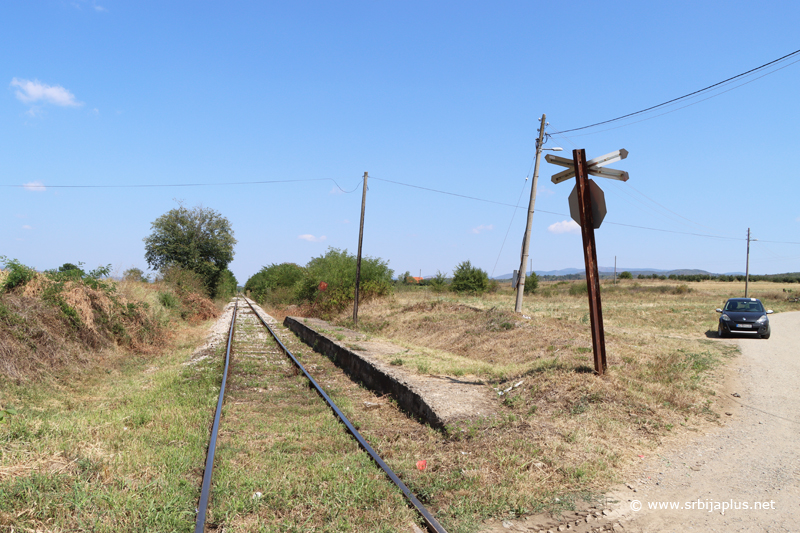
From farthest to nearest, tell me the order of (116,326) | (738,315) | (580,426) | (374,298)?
(374,298)
(738,315)
(116,326)
(580,426)

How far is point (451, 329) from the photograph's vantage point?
19844 mm

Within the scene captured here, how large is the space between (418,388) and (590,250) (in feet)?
11.9

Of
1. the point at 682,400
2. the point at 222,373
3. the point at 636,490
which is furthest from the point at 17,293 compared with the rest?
the point at 682,400

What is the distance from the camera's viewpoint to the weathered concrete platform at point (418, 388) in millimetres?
7359

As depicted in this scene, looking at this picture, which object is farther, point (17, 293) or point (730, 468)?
point (17, 293)

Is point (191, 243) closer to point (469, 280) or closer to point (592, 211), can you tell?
point (469, 280)

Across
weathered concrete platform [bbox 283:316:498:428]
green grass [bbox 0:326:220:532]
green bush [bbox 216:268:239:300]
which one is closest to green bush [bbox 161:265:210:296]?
green bush [bbox 216:268:239:300]

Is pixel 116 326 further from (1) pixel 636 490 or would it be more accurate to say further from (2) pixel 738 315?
(2) pixel 738 315

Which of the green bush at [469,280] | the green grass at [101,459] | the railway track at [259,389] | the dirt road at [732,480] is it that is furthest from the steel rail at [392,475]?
the green bush at [469,280]

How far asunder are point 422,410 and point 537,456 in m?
2.51

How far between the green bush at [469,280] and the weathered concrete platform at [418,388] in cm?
4978

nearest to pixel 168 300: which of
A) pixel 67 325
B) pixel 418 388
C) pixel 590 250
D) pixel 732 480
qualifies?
pixel 67 325

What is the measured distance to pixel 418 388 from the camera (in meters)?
8.67

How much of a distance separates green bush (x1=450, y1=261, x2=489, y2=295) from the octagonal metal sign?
55.4 metres
